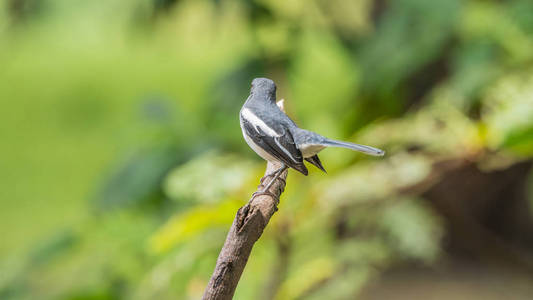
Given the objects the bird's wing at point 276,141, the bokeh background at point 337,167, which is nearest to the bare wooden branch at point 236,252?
the bird's wing at point 276,141

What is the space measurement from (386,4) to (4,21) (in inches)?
53.3

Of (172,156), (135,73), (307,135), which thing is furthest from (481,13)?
(135,73)

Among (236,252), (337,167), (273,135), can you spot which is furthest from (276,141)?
(337,167)

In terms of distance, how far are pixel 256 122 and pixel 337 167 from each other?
1.01m

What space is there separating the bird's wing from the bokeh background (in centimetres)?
43

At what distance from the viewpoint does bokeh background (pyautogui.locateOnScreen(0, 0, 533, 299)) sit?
1281mm

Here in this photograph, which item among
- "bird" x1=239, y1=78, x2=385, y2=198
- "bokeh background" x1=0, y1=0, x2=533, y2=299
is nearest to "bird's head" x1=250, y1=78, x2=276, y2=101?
"bird" x1=239, y1=78, x2=385, y2=198

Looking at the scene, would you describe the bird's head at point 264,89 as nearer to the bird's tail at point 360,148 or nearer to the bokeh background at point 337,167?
the bird's tail at point 360,148

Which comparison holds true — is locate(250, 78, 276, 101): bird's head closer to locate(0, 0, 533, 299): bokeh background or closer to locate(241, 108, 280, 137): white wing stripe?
locate(241, 108, 280, 137): white wing stripe

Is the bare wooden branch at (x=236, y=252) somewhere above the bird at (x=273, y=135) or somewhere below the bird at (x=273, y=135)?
below

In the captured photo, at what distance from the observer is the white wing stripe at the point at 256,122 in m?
0.54

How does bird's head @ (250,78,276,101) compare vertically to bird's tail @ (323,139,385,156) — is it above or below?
above

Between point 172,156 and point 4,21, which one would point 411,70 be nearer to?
point 172,156

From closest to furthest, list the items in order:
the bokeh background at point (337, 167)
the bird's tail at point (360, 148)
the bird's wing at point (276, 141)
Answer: the bird's tail at point (360, 148)
the bird's wing at point (276, 141)
the bokeh background at point (337, 167)
